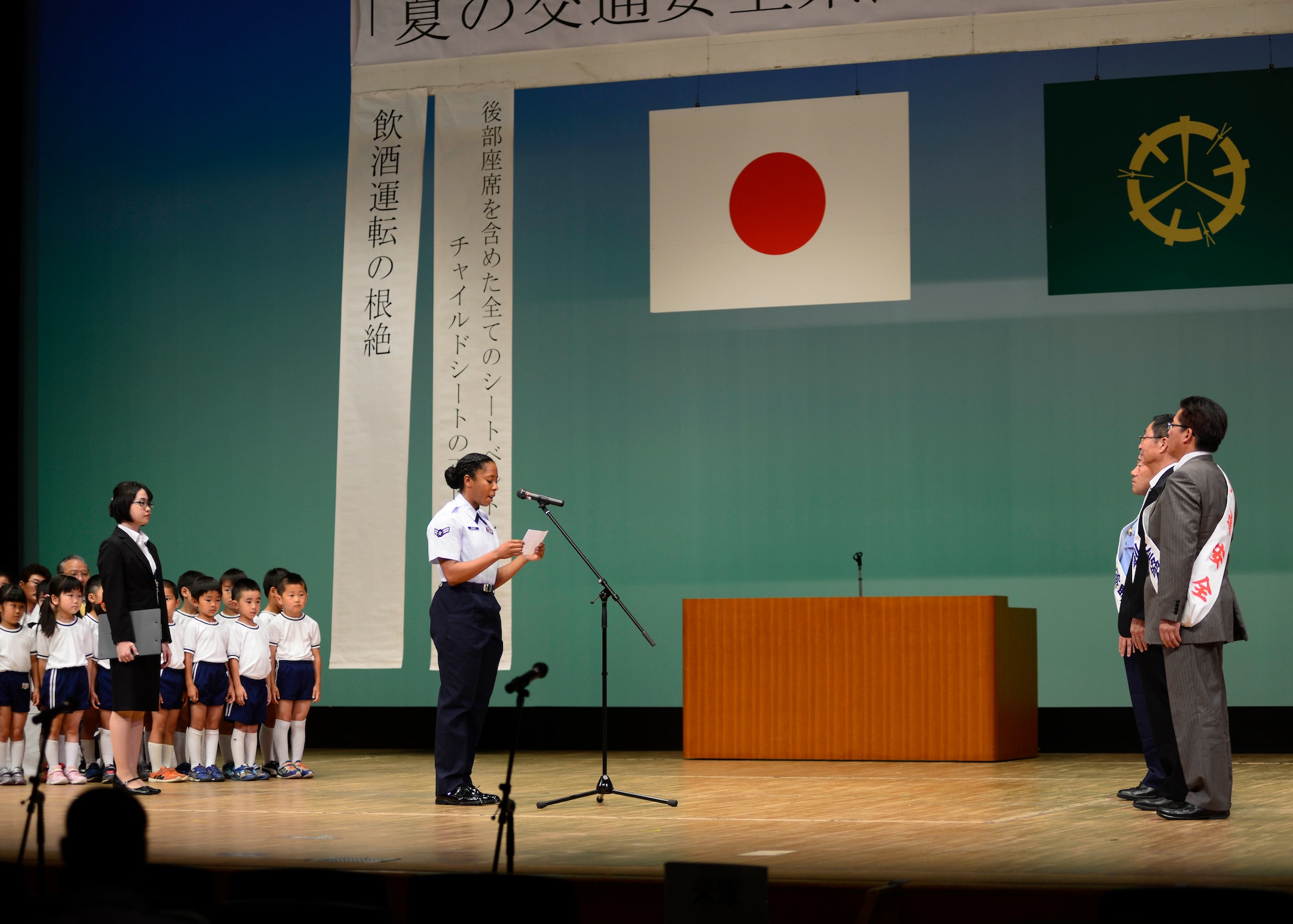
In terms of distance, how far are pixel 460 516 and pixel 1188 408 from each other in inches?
102

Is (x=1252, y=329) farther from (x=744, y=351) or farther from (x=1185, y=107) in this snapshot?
(x=744, y=351)

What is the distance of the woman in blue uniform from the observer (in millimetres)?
5277

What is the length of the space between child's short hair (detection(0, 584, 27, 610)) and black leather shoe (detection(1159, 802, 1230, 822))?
5.26 meters

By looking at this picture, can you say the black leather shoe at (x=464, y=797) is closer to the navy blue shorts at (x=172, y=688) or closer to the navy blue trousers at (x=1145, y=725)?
the navy blue shorts at (x=172, y=688)

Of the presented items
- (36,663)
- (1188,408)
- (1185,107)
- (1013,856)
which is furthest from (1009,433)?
(36,663)

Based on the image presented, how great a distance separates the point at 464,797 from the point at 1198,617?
8.72ft

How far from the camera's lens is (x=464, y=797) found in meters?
5.30

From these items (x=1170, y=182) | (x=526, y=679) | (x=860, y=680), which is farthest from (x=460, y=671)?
(x=1170, y=182)

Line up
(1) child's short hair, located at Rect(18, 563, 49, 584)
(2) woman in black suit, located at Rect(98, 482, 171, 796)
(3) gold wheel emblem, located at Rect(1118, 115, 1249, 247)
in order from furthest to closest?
1. (3) gold wheel emblem, located at Rect(1118, 115, 1249, 247)
2. (1) child's short hair, located at Rect(18, 563, 49, 584)
3. (2) woman in black suit, located at Rect(98, 482, 171, 796)

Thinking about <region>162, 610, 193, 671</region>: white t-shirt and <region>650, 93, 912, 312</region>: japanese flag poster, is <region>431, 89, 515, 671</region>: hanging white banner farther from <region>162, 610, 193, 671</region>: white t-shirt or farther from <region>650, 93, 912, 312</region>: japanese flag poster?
<region>162, 610, 193, 671</region>: white t-shirt

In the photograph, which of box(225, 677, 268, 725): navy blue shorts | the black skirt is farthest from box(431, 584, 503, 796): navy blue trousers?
box(225, 677, 268, 725): navy blue shorts

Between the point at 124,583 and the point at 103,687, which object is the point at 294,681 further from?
the point at 124,583

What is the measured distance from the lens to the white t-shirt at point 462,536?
17.3 ft

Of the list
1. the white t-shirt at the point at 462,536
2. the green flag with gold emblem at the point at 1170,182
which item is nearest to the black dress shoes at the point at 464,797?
the white t-shirt at the point at 462,536
